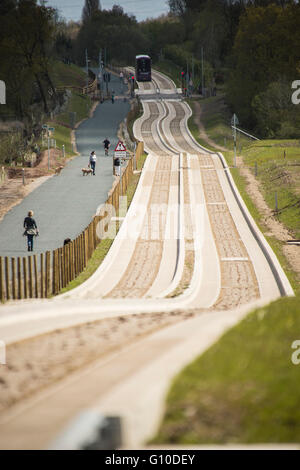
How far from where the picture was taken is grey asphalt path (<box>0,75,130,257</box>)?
24.9 metres

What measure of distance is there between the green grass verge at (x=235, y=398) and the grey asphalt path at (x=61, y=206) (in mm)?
15610

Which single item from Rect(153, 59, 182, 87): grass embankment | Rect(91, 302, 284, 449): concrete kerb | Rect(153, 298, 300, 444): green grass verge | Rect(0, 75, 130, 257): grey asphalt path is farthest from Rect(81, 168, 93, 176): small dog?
Rect(153, 59, 182, 87): grass embankment

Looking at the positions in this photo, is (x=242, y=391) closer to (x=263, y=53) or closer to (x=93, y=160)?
(x=93, y=160)

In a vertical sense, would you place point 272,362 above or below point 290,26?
below

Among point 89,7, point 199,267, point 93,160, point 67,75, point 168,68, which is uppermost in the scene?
point 89,7

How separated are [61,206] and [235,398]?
2539 cm

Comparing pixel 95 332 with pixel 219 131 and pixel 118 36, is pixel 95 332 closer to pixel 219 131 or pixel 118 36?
pixel 219 131

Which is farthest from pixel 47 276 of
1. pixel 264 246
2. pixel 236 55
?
pixel 236 55

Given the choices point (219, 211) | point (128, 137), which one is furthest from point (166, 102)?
point (219, 211)

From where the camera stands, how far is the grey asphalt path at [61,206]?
24922 millimetres

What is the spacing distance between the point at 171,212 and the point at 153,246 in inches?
245

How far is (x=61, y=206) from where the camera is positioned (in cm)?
3166

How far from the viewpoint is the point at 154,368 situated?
7.90m

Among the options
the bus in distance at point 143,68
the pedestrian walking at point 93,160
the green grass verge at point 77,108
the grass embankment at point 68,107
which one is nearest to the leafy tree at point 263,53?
the green grass verge at point 77,108
